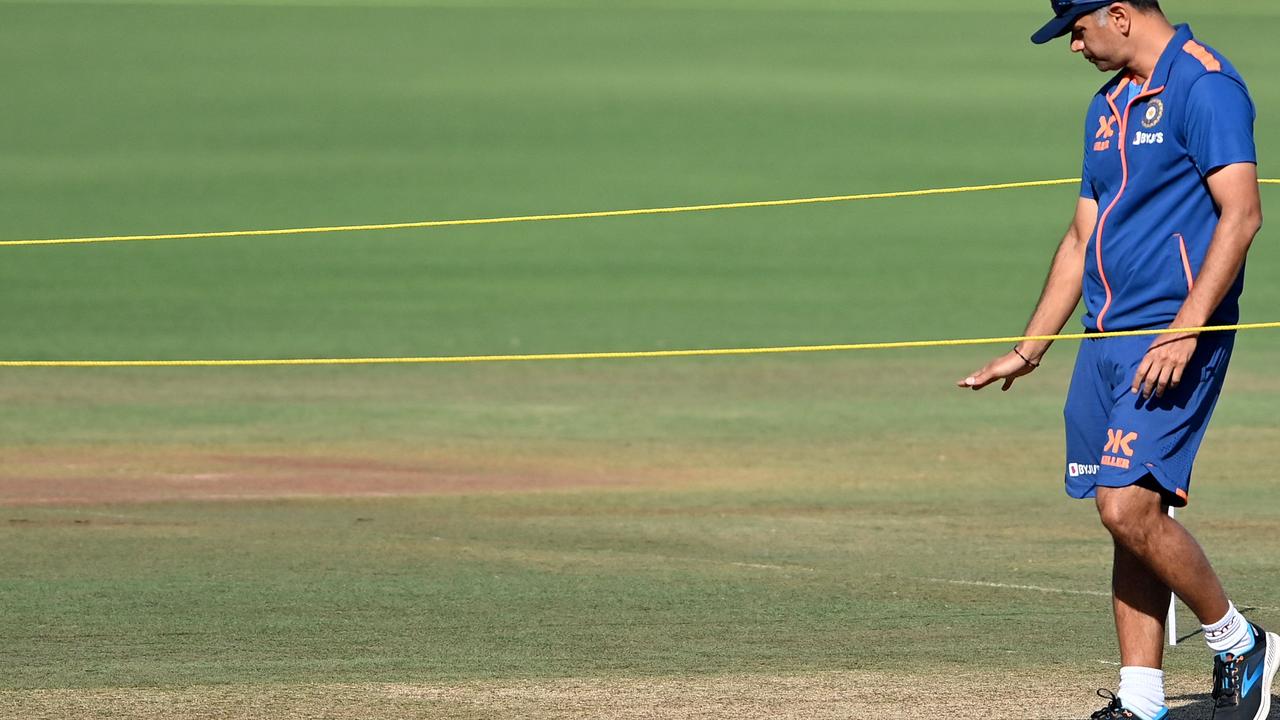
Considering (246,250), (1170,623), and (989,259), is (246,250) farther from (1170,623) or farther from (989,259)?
(1170,623)

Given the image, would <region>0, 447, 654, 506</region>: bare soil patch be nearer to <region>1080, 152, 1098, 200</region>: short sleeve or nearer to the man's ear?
<region>1080, 152, 1098, 200</region>: short sleeve

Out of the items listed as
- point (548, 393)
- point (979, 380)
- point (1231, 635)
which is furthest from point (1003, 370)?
point (548, 393)

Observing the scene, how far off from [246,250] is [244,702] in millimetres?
17069

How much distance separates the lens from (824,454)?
40.0ft

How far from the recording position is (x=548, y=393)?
14.6 m

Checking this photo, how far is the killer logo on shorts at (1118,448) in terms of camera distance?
19.1ft

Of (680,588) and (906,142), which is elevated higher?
(680,588)

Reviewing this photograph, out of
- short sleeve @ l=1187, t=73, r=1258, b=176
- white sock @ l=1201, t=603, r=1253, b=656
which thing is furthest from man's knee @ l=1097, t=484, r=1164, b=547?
short sleeve @ l=1187, t=73, r=1258, b=176

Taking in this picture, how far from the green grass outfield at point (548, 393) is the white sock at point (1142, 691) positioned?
359 mm

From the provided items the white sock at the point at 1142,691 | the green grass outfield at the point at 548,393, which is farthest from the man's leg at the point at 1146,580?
the green grass outfield at the point at 548,393

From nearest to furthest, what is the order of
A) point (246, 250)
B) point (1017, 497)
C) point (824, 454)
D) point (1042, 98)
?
1. point (1017, 497)
2. point (824, 454)
3. point (246, 250)
4. point (1042, 98)

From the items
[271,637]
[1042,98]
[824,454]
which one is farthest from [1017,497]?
[1042,98]

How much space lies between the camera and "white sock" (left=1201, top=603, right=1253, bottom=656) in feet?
19.6

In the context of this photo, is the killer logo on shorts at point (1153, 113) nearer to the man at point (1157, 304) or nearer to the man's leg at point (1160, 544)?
the man at point (1157, 304)
